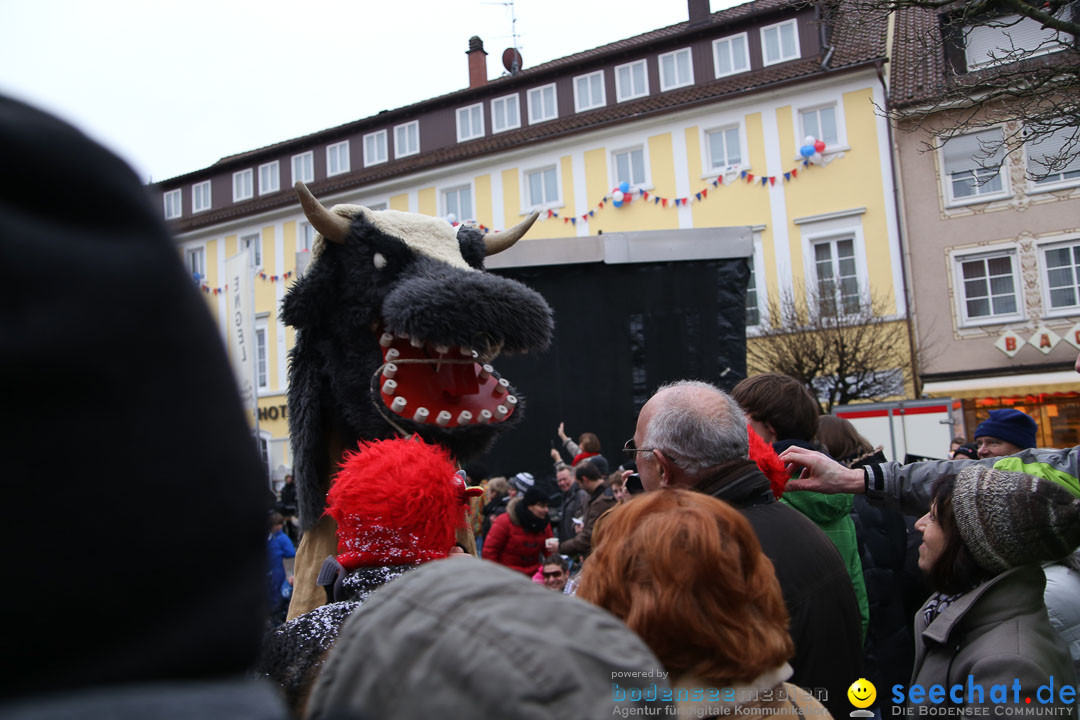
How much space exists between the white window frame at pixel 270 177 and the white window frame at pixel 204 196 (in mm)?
2166

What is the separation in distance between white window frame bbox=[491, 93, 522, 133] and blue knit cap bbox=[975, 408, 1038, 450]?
20.1m

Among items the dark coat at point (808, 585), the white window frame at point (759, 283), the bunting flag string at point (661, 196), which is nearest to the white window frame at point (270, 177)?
the bunting flag string at point (661, 196)

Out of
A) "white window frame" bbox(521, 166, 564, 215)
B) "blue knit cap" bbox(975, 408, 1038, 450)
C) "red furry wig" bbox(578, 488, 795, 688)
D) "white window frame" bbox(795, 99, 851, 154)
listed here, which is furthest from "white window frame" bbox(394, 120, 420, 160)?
"red furry wig" bbox(578, 488, 795, 688)

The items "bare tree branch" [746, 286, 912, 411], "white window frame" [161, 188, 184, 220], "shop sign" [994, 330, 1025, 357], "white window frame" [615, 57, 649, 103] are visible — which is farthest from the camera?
"white window frame" [161, 188, 184, 220]

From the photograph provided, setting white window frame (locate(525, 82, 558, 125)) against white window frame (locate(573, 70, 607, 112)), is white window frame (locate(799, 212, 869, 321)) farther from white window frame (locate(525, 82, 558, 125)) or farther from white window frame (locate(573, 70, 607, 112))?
white window frame (locate(525, 82, 558, 125))

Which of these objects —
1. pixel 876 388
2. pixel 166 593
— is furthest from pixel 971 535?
pixel 876 388

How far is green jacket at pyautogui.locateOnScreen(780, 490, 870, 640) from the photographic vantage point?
300 cm

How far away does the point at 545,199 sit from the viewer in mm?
21625

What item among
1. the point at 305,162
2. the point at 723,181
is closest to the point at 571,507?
the point at 723,181

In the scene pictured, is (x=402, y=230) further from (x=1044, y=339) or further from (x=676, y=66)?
(x=676, y=66)

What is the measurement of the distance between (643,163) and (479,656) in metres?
20.7

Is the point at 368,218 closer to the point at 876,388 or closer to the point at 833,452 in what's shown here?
the point at 833,452

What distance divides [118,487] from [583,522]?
5150 millimetres

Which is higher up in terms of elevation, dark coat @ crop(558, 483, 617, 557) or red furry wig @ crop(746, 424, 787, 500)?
red furry wig @ crop(746, 424, 787, 500)
